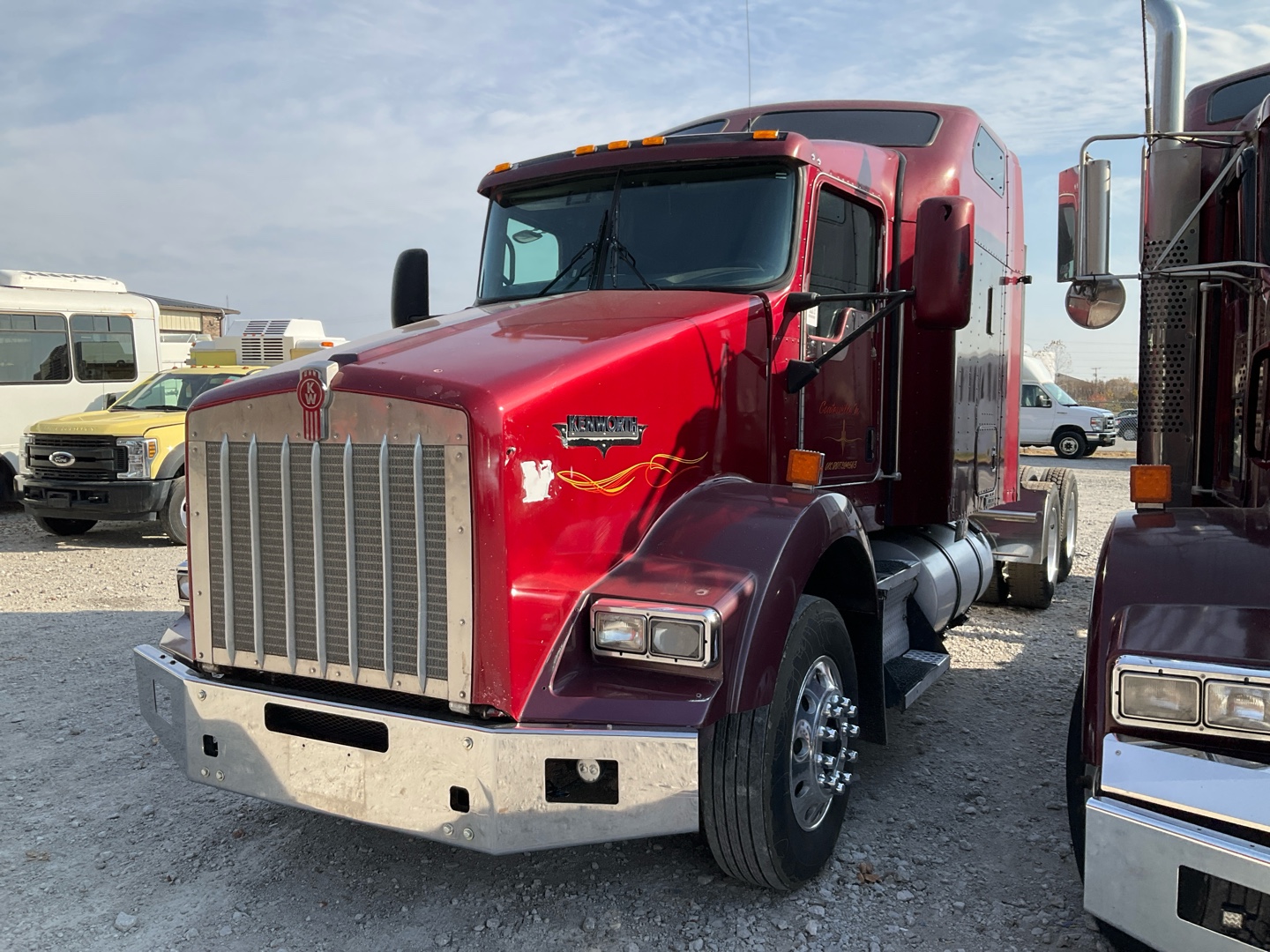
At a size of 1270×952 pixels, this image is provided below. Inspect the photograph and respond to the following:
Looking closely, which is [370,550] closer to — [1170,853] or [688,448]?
[688,448]

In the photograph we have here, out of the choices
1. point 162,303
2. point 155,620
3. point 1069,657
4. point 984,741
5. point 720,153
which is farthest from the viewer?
point 162,303

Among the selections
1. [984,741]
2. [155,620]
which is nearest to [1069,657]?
[984,741]

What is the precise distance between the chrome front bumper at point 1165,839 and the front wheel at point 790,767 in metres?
0.96

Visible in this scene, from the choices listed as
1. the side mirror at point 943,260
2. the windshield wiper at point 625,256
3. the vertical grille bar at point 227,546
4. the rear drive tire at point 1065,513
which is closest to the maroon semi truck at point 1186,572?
the side mirror at point 943,260

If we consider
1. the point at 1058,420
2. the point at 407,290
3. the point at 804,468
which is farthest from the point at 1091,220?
the point at 1058,420

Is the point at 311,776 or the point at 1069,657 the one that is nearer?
the point at 311,776

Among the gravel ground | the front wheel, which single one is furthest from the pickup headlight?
the front wheel

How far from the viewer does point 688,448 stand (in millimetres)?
3564

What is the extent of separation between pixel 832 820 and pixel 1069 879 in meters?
0.84

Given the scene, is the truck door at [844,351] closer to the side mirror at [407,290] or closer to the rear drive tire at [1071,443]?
the side mirror at [407,290]

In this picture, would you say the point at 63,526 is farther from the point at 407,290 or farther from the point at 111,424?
the point at 407,290

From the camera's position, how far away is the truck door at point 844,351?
434 centimetres

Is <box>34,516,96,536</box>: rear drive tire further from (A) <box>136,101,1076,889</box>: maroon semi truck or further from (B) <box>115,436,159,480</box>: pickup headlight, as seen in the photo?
(A) <box>136,101,1076,889</box>: maroon semi truck

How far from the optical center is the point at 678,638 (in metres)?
2.83
